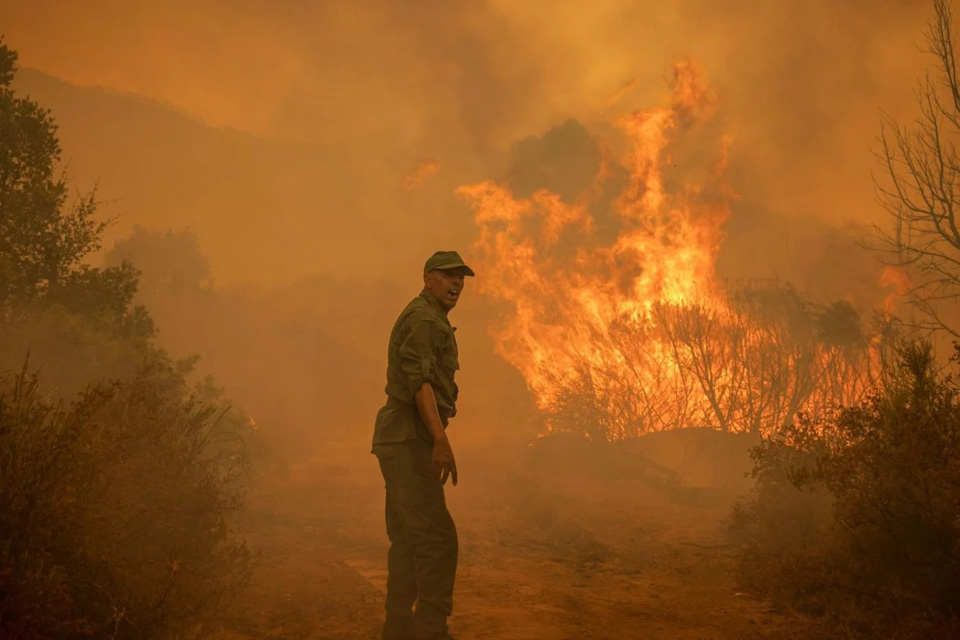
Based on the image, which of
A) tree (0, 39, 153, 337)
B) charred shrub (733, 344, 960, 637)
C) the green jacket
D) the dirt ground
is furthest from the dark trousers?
tree (0, 39, 153, 337)

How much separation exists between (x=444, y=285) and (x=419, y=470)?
1.31 m

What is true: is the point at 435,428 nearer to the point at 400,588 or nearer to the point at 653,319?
the point at 400,588

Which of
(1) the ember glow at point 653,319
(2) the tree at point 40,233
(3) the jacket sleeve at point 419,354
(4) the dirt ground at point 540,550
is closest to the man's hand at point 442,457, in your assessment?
(3) the jacket sleeve at point 419,354

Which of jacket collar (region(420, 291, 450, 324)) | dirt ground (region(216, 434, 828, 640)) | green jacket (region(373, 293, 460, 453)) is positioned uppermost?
jacket collar (region(420, 291, 450, 324))

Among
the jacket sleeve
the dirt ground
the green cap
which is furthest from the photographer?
the dirt ground

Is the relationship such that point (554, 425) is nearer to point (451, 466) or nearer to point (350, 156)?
point (451, 466)

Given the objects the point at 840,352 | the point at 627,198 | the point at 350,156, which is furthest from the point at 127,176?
the point at 840,352

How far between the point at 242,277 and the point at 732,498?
85733 mm

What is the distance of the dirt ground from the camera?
5281 millimetres

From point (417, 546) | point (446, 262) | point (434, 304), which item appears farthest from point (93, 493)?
point (446, 262)

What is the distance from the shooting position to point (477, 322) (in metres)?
50.7

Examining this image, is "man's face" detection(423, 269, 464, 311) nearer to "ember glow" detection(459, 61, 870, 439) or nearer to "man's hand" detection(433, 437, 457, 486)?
"man's hand" detection(433, 437, 457, 486)

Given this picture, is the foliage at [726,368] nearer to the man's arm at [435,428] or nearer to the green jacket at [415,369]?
the green jacket at [415,369]

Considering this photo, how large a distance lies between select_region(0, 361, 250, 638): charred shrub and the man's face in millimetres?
2151
